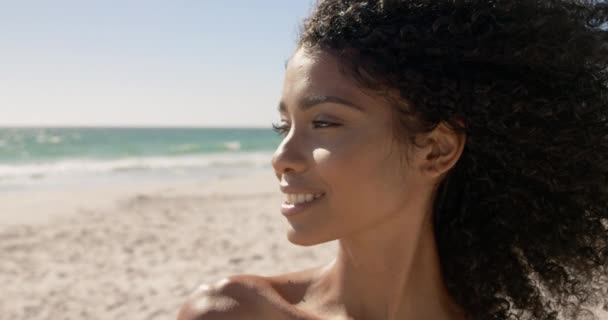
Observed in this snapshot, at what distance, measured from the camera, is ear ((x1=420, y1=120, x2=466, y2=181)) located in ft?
6.54

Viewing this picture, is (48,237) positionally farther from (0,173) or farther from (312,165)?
(0,173)

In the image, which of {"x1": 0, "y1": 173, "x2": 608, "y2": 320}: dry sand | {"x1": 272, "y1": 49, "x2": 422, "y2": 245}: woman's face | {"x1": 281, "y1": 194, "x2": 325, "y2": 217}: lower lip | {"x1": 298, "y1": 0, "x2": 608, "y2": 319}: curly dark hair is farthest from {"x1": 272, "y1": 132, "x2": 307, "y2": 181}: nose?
{"x1": 0, "y1": 173, "x2": 608, "y2": 320}: dry sand

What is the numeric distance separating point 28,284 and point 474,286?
6.20 m

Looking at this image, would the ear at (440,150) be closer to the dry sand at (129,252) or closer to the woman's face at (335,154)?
the woman's face at (335,154)

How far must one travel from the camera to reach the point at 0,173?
72.5 feet

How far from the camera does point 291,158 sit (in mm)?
1884

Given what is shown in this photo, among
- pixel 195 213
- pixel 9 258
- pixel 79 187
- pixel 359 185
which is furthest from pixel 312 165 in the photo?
pixel 79 187

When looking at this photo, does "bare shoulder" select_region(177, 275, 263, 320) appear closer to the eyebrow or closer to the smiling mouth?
the smiling mouth

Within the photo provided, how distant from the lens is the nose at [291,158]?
188 centimetres

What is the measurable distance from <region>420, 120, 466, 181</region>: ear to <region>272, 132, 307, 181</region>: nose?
1.30 feet

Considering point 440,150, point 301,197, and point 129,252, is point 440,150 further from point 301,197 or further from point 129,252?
point 129,252

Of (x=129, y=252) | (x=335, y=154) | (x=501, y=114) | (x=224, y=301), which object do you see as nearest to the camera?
(x=335, y=154)

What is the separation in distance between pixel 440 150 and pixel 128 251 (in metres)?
7.23

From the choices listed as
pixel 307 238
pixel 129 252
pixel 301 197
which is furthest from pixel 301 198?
pixel 129 252
